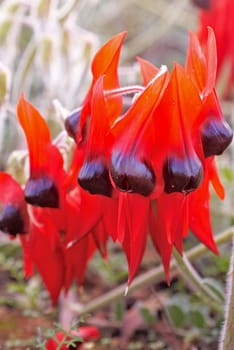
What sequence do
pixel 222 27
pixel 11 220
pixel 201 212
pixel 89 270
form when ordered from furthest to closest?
pixel 222 27 < pixel 89 270 < pixel 11 220 < pixel 201 212

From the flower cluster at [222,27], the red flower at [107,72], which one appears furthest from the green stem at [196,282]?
the flower cluster at [222,27]

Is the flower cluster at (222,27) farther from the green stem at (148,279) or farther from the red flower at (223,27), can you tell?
the green stem at (148,279)

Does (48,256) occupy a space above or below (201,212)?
below

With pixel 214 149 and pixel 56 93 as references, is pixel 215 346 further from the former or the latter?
pixel 56 93

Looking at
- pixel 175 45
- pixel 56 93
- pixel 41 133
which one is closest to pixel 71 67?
pixel 56 93

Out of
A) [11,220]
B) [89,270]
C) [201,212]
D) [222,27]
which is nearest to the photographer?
[201,212]

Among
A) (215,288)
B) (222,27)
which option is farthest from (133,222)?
(222,27)

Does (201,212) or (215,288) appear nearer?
(201,212)

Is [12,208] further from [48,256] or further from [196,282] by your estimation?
[196,282]

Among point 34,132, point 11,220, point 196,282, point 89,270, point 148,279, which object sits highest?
point 34,132
